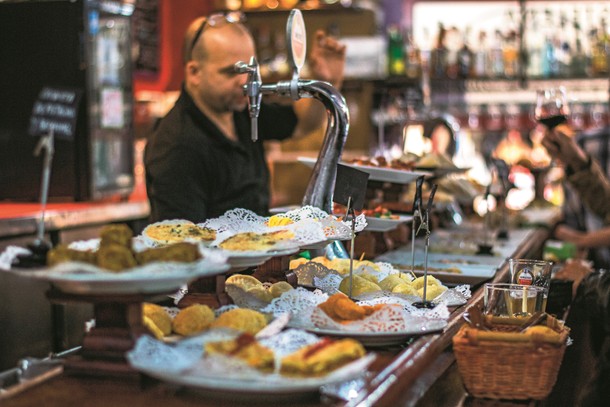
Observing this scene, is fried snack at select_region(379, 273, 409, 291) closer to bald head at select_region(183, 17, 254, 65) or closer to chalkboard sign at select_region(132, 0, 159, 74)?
bald head at select_region(183, 17, 254, 65)

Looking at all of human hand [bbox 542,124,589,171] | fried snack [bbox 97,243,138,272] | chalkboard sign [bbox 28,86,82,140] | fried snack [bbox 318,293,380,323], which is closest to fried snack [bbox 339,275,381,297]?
fried snack [bbox 318,293,380,323]

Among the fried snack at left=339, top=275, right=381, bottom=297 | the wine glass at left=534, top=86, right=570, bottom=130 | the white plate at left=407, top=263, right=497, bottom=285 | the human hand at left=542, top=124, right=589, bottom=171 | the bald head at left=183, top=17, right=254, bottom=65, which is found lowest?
the white plate at left=407, top=263, right=497, bottom=285

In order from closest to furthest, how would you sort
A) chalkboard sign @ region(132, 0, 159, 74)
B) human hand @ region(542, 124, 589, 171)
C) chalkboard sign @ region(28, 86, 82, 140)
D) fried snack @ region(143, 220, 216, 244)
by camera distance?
fried snack @ region(143, 220, 216, 244) < chalkboard sign @ region(28, 86, 82, 140) < human hand @ region(542, 124, 589, 171) < chalkboard sign @ region(132, 0, 159, 74)

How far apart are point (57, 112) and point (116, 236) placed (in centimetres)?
270

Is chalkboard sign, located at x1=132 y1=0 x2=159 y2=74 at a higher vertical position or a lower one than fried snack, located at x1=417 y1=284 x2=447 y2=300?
higher

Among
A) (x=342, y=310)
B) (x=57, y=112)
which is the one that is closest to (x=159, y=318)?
(x=342, y=310)

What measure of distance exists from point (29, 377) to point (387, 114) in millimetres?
6140

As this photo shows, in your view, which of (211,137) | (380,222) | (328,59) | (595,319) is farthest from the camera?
(211,137)

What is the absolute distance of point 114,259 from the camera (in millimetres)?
1521

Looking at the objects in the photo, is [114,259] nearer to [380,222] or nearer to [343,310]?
[343,310]

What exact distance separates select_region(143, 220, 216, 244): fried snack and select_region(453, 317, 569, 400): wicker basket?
0.58 metres

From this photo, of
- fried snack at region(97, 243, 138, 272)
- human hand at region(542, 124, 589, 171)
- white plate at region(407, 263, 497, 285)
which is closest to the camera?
fried snack at region(97, 243, 138, 272)

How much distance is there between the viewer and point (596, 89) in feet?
24.1

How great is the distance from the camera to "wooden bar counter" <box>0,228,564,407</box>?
1438 mm
